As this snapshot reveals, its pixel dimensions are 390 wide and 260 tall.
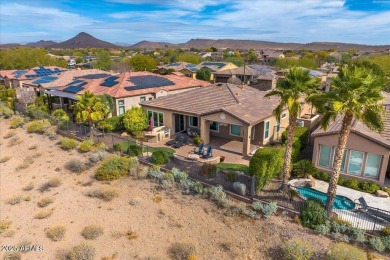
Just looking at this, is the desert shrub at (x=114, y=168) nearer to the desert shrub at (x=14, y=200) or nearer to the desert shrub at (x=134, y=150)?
the desert shrub at (x=134, y=150)

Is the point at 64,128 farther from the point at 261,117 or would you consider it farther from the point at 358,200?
the point at 358,200

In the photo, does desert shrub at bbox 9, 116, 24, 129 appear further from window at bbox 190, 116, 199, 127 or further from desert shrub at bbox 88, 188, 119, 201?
desert shrub at bbox 88, 188, 119, 201

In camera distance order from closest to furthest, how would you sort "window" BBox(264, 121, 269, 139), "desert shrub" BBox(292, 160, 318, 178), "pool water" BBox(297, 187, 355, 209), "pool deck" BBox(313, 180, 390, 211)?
"pool water" BBox(297, 187, 355, 209) → "pool deck" BBox(313, 180, 390, 211) → "desert shrub" BBox(292, 160, 318, 178) → "window" BBox(264, 121, 269, 139)

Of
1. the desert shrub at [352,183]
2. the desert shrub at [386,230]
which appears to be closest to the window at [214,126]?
the desert shrub at [352,183]

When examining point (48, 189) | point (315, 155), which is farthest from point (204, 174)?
point (48, 189)

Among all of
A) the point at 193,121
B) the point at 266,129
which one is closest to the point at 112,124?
the point at 193,121

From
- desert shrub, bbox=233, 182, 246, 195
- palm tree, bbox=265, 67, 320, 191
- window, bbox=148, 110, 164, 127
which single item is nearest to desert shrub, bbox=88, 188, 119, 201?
desert shrub, bbox=233, 182, 246, 195

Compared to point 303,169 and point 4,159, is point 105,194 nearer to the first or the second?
point 303,169
